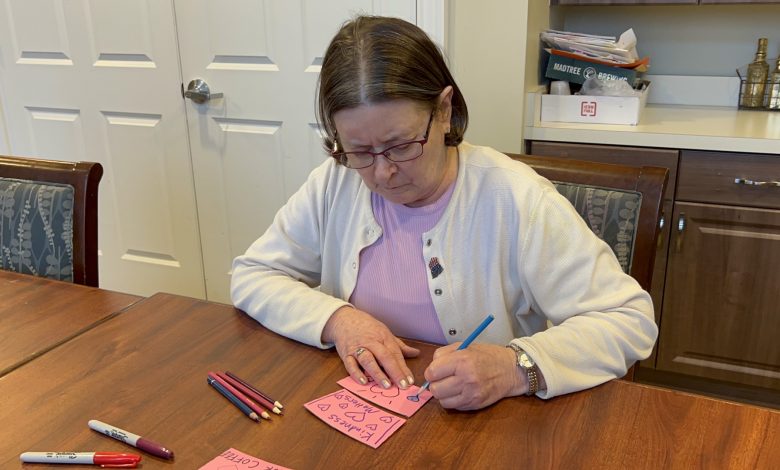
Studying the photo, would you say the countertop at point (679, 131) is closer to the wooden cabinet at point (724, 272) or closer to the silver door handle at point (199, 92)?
the wooden cabinet at point (724, 272)

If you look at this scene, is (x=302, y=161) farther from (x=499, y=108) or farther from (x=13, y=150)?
(x=13, y=150)

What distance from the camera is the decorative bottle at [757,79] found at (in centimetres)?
232

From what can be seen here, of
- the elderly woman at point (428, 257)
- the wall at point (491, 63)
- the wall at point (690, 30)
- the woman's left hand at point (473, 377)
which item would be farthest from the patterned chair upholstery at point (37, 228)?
the wall at point (690, 30)

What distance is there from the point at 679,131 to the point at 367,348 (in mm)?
1388

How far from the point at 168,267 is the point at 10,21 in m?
1.14

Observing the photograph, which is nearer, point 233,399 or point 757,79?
point 233,399

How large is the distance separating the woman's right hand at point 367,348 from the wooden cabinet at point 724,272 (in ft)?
4.27

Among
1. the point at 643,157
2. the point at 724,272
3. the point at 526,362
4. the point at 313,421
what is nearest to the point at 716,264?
the point at 724,272

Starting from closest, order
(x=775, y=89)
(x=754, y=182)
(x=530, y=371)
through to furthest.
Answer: (x=530, y=371)
(x=754, y=182)
(x=775, y=89)

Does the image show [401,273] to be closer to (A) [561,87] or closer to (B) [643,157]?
(B) [643,157]

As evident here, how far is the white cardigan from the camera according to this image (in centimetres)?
97

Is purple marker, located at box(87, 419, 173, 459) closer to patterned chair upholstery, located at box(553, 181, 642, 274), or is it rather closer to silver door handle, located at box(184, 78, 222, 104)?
patterned chair upholstery, located at box(553, 181, 642, 274)

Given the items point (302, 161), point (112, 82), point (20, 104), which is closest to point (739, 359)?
point (302, 161)

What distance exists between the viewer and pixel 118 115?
8.55ft
